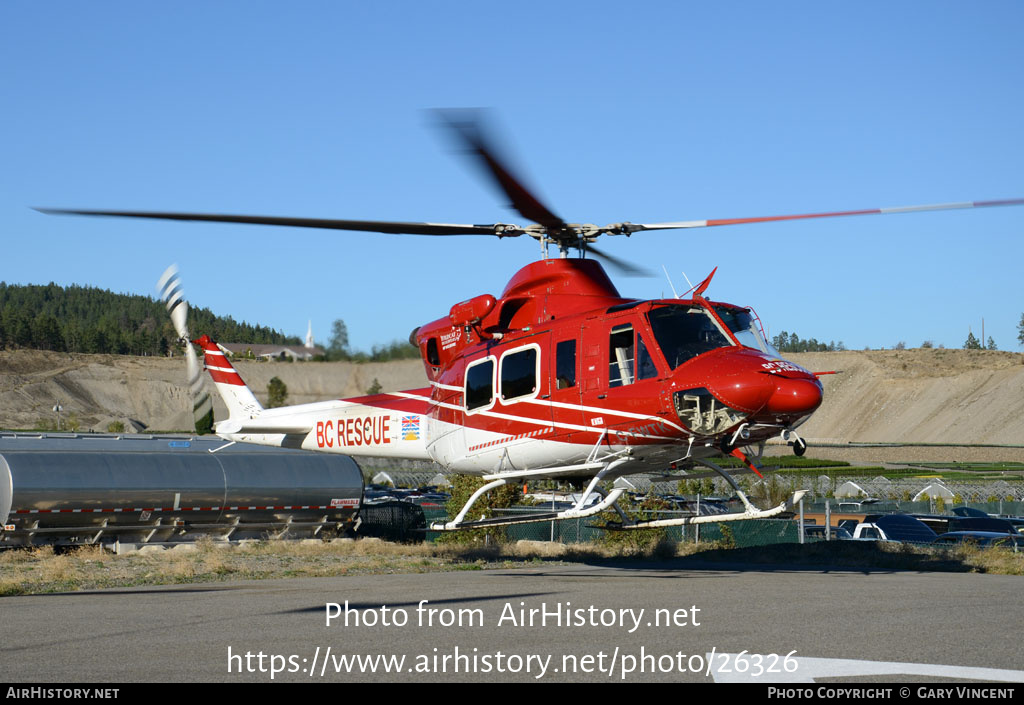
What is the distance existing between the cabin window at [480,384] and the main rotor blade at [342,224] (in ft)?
7.58

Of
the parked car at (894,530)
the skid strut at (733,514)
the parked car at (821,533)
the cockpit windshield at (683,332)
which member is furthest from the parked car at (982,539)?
the cockpit windshield at (683,332)

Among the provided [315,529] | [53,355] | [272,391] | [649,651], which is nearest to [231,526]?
[315,529]

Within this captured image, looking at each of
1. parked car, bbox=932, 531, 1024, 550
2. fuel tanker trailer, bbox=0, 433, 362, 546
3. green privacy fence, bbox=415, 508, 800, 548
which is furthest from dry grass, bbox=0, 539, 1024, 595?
parked car, bbox=932, 531, 1024, 550

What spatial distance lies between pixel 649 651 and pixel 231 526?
2281 cm

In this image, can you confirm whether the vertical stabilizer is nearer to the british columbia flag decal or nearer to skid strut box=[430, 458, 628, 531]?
the british columbia flag decal

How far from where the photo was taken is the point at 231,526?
29.2m

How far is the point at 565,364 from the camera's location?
622 inches

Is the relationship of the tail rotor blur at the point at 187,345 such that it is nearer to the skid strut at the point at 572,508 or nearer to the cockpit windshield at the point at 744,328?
the skid strut at the point at 572,508

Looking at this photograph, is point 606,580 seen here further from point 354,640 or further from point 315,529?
point 315,529

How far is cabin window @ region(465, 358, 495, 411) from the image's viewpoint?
672 inches

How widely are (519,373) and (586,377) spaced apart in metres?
1.42

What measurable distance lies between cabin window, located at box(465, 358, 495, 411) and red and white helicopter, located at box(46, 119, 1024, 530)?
0.09 ft

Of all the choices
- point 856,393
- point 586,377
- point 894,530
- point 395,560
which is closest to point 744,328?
point 586,377
